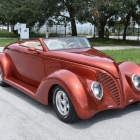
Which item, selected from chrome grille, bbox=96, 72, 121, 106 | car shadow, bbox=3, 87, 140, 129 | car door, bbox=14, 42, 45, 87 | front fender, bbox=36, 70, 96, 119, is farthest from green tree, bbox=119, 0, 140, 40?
front fender, bbox=36, 70, 96, 119

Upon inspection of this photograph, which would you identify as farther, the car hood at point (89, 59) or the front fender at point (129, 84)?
the front fender at point (129, 84)

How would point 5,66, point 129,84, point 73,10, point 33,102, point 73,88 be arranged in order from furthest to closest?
point 73,10 → point 5,66 → point 33,102 → point 129,84 → point 73,88

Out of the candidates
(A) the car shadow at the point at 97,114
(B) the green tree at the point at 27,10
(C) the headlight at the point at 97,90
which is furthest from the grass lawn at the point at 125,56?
(B) the green tree at the point at 27,10

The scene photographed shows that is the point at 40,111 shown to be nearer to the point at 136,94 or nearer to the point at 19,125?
the point at 19,125

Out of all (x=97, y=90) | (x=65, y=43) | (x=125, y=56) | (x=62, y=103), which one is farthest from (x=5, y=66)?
(x=125, y=56)

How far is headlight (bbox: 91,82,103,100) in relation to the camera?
414 cm

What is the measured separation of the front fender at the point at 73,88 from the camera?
3.96 metres

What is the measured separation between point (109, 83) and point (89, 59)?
592 millimetres

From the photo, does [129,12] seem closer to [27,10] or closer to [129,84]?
[27,10]

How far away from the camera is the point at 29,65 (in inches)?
225

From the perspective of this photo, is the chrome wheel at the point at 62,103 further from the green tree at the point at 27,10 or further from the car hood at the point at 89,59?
the green tree at the point at 27,10

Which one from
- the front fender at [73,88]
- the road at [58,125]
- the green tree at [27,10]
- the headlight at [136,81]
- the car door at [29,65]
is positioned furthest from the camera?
the green tree at [27,10]

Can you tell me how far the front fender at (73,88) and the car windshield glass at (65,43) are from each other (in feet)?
3.33

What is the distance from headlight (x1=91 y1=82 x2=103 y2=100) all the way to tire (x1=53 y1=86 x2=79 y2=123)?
0.45 m
